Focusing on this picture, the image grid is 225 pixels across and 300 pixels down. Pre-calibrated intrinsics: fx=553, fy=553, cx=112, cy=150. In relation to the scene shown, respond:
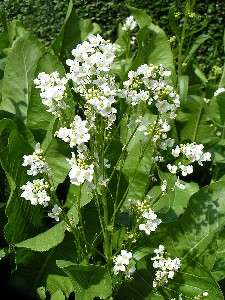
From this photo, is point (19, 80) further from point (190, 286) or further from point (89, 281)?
point (190, 286)

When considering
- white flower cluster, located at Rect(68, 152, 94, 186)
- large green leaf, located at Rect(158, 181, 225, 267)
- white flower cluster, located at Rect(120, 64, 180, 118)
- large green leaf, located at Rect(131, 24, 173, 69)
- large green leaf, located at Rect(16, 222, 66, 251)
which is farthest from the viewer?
large green leaf, located at Rect(131, 24, 173, 69)

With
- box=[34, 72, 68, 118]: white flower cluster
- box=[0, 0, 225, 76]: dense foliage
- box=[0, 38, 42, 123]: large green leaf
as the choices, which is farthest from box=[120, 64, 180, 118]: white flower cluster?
box=[0, 0, 225, 76]: dense foliage

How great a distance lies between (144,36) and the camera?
2.29 metres

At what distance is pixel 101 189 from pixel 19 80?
76 centimetres

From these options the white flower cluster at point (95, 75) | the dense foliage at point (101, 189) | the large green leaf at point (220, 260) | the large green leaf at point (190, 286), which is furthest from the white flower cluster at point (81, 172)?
the large green leaf at point (220, 260)

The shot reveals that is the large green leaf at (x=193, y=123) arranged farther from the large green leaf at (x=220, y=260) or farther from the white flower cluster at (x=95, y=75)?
the white flower cluster at (x=95, y=75)

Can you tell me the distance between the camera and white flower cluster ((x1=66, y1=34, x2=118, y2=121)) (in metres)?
1.27

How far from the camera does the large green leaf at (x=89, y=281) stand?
1.48 metres

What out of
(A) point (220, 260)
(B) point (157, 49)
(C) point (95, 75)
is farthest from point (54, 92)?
(B) point (157, 49)

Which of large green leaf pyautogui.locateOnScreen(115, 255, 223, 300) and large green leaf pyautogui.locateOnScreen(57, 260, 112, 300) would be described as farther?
large green leaf pyautogui.locateOnScreen(115, 255, 223, 300)

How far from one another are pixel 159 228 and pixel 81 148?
494mm

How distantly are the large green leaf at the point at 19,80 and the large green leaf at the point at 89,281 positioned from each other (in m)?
0.70

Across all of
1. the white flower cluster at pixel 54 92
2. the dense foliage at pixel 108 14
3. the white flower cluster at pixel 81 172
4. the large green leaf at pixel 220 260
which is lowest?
the dense foliage at pixel 108 14

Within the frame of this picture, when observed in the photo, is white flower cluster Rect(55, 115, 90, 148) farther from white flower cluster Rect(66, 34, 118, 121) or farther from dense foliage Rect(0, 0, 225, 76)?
dense foliage Rect(0, 0, 225, 76)
